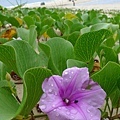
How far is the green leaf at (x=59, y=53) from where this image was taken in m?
0.60

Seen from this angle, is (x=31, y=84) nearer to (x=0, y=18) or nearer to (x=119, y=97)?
(x=119, y=97)

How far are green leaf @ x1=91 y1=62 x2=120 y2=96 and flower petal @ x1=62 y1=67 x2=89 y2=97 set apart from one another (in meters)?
0.03

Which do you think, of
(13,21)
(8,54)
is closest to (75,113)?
(8,54)

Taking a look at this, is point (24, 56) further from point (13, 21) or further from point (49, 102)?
point (13, 21)

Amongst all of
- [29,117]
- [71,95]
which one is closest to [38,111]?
[29,117]

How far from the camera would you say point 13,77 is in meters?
0.91

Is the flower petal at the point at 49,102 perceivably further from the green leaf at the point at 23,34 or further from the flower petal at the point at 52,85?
the green leaf at the point at 23,34

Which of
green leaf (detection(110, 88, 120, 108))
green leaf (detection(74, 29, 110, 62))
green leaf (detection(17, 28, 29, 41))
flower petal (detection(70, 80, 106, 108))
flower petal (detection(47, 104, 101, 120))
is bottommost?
green leaf (detection(110, 88, 120, 108))

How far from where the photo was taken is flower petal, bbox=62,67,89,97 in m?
0.49

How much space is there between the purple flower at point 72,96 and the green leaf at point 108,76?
26 millimetres

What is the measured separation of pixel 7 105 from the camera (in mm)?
499

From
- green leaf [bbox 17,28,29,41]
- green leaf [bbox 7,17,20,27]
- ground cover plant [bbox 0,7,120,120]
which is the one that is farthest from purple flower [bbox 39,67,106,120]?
green leaf [bbox 7,17,20,27]

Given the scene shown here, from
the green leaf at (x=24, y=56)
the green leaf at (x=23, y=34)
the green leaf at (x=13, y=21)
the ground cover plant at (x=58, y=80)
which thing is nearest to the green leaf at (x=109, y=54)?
the ground cover plant at (x=58, y=80)

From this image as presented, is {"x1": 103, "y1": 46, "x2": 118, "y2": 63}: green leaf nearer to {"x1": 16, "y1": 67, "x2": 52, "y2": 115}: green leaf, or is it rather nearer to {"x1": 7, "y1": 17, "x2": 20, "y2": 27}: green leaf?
{"x1": 16, "y1": 67, "x2": 52, "y2": 115}: green leaf
